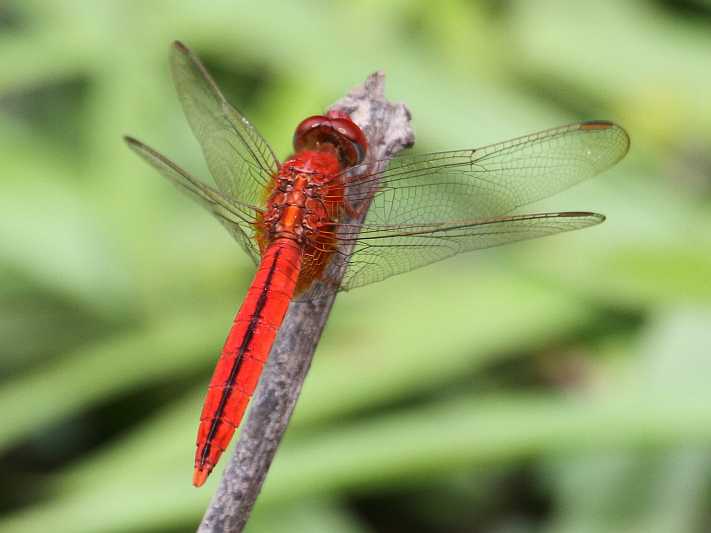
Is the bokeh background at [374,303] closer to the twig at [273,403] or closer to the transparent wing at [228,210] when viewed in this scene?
the transparent wing at [228,210]

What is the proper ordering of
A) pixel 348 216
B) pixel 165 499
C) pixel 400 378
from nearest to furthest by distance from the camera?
pixel 348 216, pixel 165 499, pixel 400 378

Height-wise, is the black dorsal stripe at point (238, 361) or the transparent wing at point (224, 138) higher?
the transparent wing at point (224, 138)

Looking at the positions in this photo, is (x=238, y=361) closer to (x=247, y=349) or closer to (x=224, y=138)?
(x=247, y=349)

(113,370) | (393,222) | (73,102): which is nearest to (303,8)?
(73,102)

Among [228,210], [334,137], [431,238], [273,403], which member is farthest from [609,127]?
[273,403]

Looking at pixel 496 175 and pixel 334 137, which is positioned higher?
pixel 496 175

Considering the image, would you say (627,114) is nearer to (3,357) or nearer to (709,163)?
(709,163)

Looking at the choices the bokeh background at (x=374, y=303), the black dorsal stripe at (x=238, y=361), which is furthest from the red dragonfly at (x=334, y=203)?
the bokeh background at (x=374, y=303)
